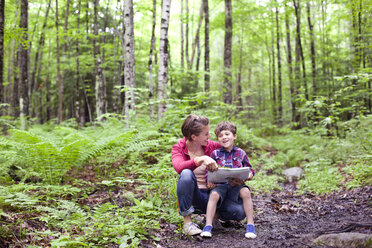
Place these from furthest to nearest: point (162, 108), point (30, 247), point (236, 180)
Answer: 1. point (162, 108)
2. point (236, 180)
3. point (30, 247)

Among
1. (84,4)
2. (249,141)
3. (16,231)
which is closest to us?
(16,231)

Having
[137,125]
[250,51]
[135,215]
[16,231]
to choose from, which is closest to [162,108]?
[137,125]

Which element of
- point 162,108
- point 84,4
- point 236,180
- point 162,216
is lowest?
point 162,216

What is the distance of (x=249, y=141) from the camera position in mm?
9852

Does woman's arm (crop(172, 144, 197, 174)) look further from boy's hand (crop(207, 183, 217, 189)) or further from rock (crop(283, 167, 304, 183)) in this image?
rock (crop(283, 167, 304, 183))

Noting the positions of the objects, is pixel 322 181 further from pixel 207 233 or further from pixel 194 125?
pixel 194 125

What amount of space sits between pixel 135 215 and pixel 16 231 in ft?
4.06

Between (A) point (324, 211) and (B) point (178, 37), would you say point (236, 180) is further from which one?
(B) point (178, 37)

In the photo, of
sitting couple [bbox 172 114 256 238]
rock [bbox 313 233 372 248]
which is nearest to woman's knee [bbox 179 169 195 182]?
sitting couple [bbox 172 114 256 238]

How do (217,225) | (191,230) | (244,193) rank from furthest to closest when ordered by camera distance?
(217,225) < (244,193) < (191,230)

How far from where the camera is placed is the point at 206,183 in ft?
11.6

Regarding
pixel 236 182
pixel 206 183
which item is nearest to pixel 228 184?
pixel 236 182

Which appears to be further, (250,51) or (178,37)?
(178,37)

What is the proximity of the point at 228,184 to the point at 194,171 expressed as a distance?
51cm
